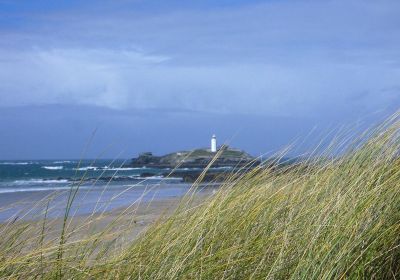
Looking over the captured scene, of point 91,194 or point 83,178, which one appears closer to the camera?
point 83,178

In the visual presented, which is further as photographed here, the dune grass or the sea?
the sea

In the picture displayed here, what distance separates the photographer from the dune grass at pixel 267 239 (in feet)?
10.8

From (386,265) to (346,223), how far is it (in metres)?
0.28

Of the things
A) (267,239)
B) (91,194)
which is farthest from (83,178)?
(91,194)

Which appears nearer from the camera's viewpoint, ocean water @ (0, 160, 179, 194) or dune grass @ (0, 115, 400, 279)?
dune grass @ (0, 115, 400, 279)

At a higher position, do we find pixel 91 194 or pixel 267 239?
pixel 267 239

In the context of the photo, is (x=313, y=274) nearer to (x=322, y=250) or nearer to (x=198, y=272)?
(x=322, y=250)

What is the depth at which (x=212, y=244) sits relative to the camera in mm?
3555

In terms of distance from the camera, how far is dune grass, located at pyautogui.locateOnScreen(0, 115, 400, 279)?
10.8 ft

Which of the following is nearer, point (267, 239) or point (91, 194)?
point (267, 239)

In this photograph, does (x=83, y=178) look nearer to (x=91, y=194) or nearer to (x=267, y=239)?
(x=267, y=239)

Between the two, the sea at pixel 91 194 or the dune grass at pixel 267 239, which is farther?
the sea at pixel 91 194

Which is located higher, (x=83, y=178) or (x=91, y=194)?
(x=83, y=178)

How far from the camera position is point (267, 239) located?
3486 millimetres
